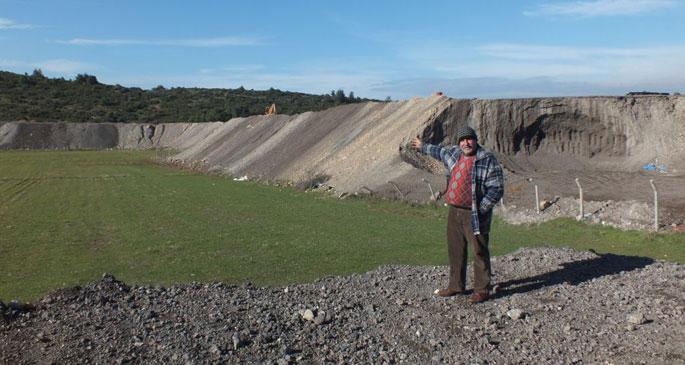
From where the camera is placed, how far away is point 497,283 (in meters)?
8.43

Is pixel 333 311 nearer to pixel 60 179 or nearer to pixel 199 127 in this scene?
pixel 60 179

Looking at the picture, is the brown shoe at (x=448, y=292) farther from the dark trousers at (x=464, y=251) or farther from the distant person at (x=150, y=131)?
the distant person at (x=150, y=131)

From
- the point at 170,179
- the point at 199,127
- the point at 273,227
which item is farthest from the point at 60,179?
the point at 199,127

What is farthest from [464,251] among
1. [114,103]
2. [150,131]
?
[114,103]

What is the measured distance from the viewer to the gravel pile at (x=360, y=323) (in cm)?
610

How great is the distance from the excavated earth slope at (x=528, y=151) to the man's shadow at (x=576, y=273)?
19.7 feet

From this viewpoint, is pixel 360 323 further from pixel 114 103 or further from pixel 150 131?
pixel 114 103

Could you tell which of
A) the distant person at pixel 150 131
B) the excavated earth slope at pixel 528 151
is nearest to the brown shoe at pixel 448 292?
the excavated earth slope at pixel 528 151

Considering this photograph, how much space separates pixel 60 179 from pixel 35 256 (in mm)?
19476

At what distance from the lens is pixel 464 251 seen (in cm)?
785

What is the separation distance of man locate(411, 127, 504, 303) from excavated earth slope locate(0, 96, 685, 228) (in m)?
8.84

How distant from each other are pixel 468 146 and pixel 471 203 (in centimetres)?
65

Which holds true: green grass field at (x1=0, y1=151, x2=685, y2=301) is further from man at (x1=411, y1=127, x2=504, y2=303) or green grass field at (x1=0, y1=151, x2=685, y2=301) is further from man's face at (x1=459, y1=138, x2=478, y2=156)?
man's face at (x1=459, y1=138, x2=478, y2=156)

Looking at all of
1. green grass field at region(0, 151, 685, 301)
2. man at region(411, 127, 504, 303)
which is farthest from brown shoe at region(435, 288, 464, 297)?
green grass field at region(0, 151, 685, 301)
